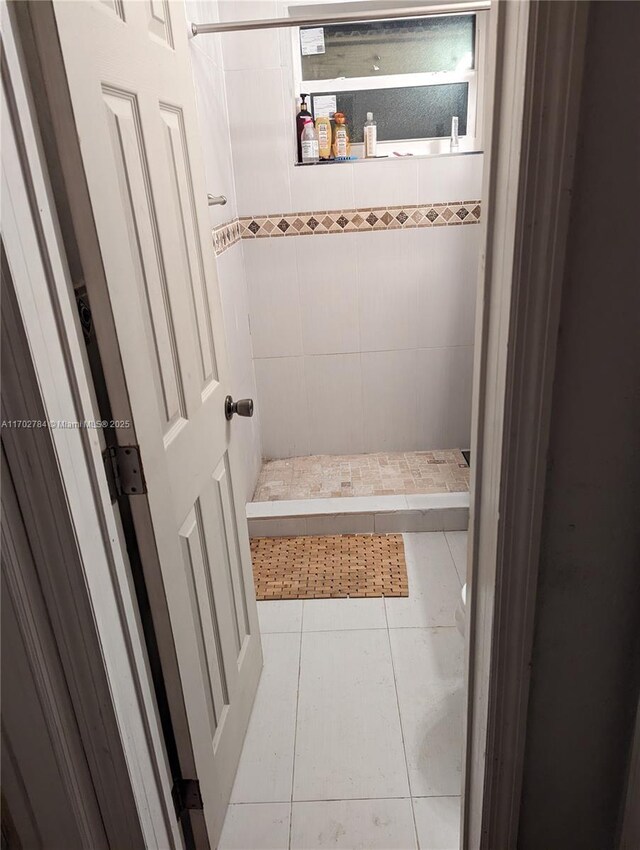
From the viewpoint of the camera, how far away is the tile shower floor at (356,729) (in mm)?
1323

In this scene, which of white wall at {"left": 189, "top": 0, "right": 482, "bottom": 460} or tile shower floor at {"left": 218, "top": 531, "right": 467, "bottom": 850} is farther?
white wall at {"left": 189, "top": 0, "right": 482, "bottom": 460}

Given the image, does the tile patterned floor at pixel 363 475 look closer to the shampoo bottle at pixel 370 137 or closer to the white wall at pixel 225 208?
the white wall at pixel 225 208

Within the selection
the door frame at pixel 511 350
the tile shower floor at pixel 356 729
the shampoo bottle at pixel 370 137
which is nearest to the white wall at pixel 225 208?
the shampoo bottle at pixel 370 137

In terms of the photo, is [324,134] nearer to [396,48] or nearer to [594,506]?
[396,48]

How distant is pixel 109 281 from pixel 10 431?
0.25 metres

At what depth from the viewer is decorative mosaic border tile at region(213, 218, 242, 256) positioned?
213 cm

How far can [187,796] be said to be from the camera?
3.87ft

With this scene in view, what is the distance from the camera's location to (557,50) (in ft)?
1.70

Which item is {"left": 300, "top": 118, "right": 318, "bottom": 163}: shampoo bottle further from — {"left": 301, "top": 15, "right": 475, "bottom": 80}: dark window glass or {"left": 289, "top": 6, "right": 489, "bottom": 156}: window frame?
{"left": 301, "top": 15, "right": 475, "bottom": 80}: dark window glass

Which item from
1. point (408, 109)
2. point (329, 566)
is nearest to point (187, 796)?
point (329, 566)

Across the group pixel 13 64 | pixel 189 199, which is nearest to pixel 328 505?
pixel 189 199

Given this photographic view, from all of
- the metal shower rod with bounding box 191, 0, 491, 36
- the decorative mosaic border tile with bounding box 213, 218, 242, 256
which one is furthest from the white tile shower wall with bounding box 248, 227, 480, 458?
the metal shower rod with bounding box 191, 0, 491, 36

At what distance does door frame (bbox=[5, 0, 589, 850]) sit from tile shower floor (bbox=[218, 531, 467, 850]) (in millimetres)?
552

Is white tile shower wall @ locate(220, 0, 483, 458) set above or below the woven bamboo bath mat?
above
